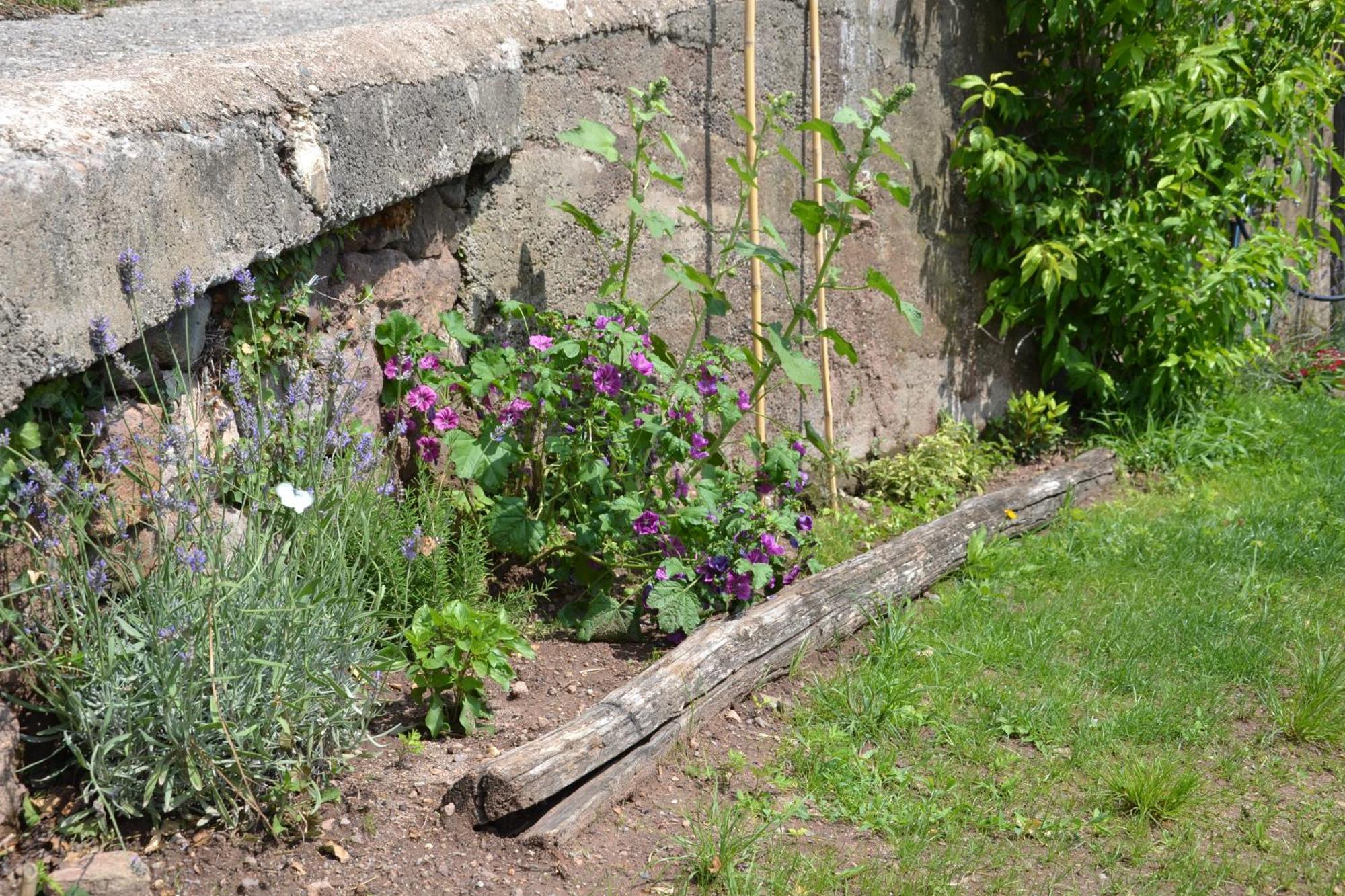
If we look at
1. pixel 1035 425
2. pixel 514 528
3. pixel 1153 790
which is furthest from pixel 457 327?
pixel 1035 425

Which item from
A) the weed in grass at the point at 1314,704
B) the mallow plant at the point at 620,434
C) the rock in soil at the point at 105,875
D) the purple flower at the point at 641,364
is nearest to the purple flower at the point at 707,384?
the mallow plant at the point at 620,434

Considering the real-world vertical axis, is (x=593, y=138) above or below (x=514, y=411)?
above

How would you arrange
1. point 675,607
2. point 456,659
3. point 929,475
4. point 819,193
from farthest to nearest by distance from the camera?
1. point 929,475
2. point 819,193
3. point 675,607
4. point 456,659

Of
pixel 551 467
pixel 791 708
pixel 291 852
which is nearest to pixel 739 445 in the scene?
pixel 551 467

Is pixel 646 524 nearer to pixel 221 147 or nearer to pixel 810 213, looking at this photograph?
pixel 810 213

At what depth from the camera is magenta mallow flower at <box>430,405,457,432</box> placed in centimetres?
315

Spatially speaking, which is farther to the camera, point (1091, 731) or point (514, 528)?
point (514, 528)

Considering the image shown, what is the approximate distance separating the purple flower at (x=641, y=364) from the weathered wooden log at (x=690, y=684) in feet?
2.27

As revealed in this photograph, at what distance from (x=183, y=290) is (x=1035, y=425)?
3.98m

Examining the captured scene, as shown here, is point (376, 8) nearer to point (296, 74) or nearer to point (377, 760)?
point (296, 74)

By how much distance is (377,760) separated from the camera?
2.49 metres

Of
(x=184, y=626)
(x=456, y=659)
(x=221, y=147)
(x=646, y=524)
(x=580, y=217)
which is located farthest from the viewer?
(x=580, y=217)

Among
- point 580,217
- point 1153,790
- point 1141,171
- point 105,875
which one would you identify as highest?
point 580,217

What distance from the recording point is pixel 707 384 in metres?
3.34
